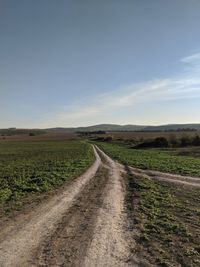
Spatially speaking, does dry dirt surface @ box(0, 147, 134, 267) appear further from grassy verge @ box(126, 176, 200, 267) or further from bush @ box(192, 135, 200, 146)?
bush @ box(192, 135, 200, 146)

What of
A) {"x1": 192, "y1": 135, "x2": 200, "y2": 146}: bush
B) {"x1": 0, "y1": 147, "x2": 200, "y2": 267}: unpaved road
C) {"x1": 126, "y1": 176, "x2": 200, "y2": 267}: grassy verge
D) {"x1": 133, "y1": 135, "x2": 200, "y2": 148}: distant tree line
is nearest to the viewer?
{"x1": 0, "y1": 147, "x2": 200, "y2": 267}: unpaved road

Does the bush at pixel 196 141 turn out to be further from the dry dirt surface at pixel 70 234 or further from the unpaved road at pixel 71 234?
the dry dirt surface at pixel 70 234

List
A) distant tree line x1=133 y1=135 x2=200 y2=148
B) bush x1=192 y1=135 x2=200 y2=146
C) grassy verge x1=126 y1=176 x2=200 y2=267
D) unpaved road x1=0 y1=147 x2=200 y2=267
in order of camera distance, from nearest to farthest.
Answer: unpaved road x1=0 y1=147 x2=200 y2=267, grassy verge x1=126 y1=176 x2=200 y2=267, bush x1=192 y1=135 x2=200 y2=146, distant tree line x1=133 y1=135 x2=200 y2=148

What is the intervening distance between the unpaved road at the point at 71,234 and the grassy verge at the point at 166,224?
0.47 meters

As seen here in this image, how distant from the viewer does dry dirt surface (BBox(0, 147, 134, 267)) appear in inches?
361

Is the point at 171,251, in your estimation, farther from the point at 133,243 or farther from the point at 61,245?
the point at 61,245

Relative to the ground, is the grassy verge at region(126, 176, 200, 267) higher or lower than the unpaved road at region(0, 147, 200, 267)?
lower

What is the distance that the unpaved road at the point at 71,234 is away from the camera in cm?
913

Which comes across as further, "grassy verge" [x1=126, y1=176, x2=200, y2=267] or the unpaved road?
"grassy verge" [x1=126, y1=176, x2=200, y2=267]

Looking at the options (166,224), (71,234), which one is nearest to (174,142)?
(166,224)

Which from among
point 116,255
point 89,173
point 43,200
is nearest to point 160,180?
point 89,173

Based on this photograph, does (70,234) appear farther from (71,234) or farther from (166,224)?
(166,224)

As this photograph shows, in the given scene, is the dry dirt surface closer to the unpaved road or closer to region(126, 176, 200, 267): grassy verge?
the unpaved road

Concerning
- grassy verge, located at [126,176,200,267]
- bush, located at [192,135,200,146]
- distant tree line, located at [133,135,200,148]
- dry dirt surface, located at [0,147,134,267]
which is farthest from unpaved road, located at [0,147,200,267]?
distant tree line, located at [133,135,200,148]
